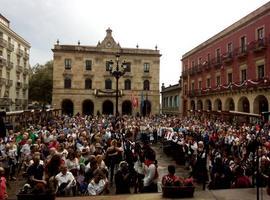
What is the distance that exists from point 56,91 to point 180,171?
35757 mm

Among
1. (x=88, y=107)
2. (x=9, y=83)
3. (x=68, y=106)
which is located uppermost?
(x=9, y=83)

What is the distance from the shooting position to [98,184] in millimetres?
7668

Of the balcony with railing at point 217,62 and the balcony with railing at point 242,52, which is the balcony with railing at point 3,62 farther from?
the balcony with railing at point 242,52

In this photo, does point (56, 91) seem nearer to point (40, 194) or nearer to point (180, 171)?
point (180, 171)

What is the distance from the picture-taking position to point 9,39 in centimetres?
4262

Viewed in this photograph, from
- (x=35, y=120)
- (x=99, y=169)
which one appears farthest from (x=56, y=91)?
(x=99, y=169)

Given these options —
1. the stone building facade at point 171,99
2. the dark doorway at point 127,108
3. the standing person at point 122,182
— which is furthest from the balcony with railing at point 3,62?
the standing person at point 122,182

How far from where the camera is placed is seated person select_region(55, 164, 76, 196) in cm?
772

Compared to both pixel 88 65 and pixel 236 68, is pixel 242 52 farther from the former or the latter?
pixel 88 65

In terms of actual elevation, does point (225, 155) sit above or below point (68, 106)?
below

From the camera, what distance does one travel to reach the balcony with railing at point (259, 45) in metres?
24.3

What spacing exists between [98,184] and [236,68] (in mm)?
24347

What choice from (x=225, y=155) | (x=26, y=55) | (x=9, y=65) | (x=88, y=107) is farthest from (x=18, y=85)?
(x=225, y=155)

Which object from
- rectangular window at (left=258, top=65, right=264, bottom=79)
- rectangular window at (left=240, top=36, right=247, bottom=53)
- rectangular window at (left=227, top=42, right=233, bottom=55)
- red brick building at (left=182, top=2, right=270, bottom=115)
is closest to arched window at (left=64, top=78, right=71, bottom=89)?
red brick building at (left=182, top=2, right=270, bottom=115)
